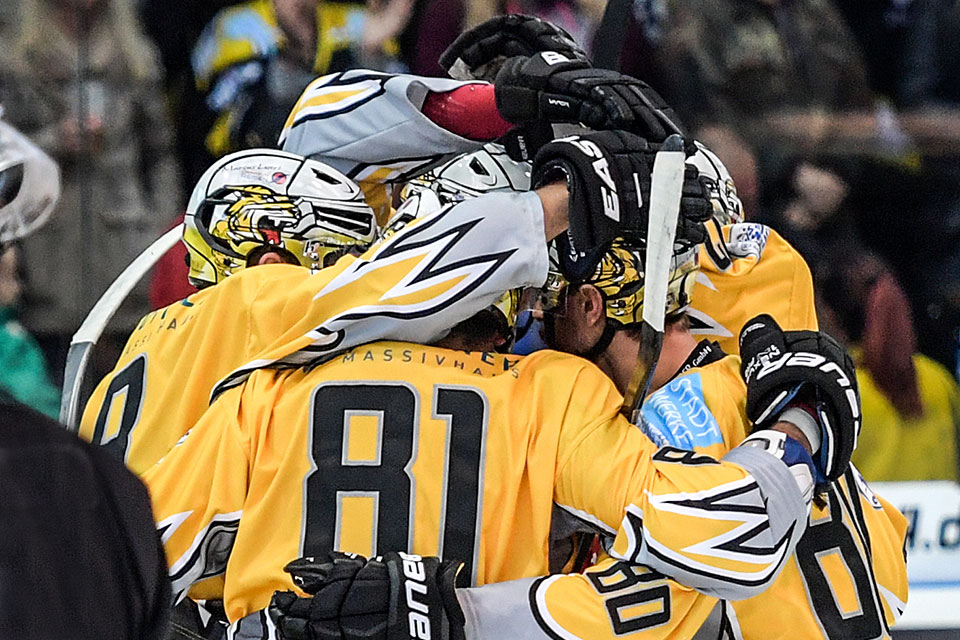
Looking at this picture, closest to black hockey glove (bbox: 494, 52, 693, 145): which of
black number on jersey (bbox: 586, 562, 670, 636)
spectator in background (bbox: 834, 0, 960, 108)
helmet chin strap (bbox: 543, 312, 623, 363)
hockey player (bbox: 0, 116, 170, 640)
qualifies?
helmet chin strap (bbox: 543, 312, 623, 363)

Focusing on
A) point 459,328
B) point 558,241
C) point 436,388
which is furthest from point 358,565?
point 558,241

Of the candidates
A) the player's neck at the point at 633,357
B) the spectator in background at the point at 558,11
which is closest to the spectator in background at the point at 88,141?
the spectator in background at the point at 558,11

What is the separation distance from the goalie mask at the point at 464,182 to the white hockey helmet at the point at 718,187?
29 cm

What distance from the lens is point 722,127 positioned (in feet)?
12.2

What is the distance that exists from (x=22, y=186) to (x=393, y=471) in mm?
602

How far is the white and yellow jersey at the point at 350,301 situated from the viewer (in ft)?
5.18

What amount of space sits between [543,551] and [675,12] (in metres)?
2.38

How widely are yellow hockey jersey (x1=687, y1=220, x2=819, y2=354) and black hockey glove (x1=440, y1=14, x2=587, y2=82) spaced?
1.27ft

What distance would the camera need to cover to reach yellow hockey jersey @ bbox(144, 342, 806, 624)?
5.18 ft

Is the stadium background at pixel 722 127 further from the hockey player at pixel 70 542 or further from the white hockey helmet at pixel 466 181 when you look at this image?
the hockey player at pixel 70 542

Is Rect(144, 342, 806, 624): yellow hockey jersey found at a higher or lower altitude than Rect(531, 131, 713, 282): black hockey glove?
lower

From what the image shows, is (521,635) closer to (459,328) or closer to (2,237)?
(459,328)

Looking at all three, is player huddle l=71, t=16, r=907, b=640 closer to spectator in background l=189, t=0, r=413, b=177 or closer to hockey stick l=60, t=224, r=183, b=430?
hockey stick l=60, t=224, r=183, b=430

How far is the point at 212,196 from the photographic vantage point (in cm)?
211
